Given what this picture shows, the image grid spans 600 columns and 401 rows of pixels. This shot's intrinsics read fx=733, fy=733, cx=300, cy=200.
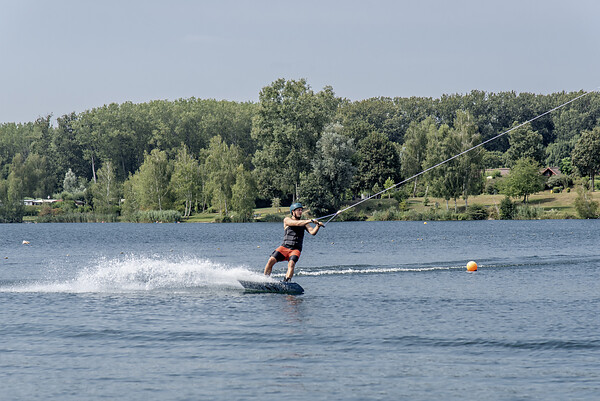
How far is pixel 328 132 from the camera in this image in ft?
273

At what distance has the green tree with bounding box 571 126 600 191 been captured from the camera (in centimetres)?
9312

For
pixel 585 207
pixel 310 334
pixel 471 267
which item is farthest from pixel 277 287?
pixel 585 207

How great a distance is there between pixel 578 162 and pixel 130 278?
267 feet

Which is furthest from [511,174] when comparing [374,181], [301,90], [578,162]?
[301,90]

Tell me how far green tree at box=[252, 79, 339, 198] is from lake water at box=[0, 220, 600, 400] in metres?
55.7

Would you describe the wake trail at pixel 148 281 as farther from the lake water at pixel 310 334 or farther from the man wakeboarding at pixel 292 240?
the man wakeboarding at pixel 292 240

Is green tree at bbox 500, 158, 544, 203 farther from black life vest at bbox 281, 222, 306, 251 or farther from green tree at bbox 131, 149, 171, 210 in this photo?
black life vest at bbox 281, 222, 306, 251

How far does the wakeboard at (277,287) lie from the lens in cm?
2055

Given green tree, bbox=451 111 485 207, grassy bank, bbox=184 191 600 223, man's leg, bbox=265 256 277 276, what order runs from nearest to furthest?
man's leg, bbox=265 256 277 276, grassy bank, bbox=184 191 600 223, green tree, bbox=451 111 485 207

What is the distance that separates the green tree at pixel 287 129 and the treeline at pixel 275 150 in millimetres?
133

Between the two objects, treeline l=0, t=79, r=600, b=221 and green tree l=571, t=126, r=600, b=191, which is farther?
green tree l=571, t=126, r=600, b=191

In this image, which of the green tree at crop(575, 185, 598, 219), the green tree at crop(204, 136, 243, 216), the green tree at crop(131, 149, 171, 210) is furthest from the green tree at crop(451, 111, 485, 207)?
the green tree at crop(131, 149, 171, 210)

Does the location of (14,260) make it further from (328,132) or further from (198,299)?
(328,132)

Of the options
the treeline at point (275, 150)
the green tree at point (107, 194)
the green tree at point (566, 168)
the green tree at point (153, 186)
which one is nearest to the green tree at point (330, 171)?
the treeline at point (275, 150)
